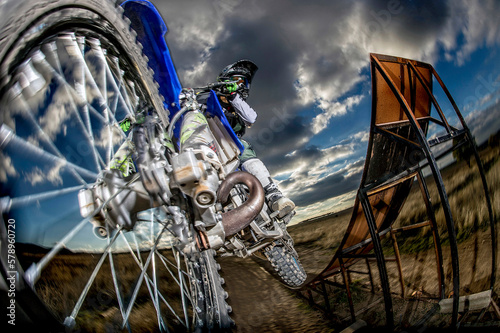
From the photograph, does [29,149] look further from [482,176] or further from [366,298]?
[366,298]

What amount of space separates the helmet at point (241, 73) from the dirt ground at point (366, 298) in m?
2.98

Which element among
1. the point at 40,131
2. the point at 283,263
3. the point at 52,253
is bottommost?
the point at 283,263

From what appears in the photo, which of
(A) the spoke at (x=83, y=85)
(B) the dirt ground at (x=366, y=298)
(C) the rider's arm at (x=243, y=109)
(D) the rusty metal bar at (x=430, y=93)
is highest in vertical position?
(C) the rider's arm at (x=243, y=109)

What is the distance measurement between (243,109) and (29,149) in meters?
2.22

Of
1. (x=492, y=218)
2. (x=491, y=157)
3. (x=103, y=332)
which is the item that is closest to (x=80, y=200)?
(x=103, y=332)

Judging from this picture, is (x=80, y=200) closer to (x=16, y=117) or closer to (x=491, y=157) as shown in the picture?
(x=16, y=117)

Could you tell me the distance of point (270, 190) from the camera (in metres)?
2.86

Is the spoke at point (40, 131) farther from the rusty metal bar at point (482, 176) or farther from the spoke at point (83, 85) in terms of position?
the rusty metal bar at point (482, 176)

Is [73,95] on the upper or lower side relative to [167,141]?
upper

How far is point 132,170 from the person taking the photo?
169cm

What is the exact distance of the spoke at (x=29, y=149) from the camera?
2.48ft

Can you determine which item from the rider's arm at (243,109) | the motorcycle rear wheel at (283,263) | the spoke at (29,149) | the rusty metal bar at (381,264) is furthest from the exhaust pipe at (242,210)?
the motorcycle rear wheel at (283,263)

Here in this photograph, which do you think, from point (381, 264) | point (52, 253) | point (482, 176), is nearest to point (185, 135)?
point (52, 253)

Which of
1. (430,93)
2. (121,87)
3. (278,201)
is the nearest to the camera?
(121,87)
